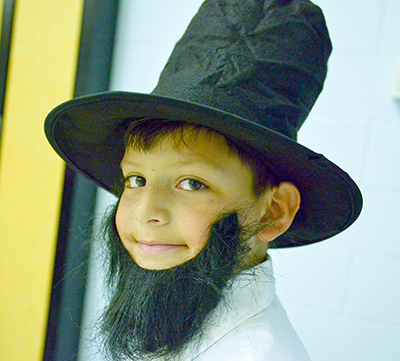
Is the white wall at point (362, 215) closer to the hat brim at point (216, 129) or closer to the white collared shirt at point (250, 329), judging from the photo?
the hat brim at point (216, 129)

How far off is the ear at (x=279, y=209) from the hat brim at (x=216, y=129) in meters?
0.02

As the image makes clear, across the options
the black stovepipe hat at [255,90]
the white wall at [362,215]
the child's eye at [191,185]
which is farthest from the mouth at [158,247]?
the white wall at [362,215]

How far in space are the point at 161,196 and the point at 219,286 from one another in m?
0.19

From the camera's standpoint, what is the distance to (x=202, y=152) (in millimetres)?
734

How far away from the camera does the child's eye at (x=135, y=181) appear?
2.82 feet

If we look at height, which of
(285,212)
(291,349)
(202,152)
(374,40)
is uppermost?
(374,40)

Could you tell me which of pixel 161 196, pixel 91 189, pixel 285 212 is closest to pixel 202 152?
pixel 161 196

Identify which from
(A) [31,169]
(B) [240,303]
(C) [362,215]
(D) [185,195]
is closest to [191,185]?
(D) [185,195]

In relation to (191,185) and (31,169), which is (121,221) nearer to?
(191,185)

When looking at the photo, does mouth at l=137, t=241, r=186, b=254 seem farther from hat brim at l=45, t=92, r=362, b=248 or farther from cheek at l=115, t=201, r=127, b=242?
hat brim at l=45, t=92, r=362, b=248

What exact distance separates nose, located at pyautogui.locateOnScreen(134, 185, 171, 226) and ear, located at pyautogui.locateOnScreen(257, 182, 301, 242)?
193 millimetres

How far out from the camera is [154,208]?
2.39ft

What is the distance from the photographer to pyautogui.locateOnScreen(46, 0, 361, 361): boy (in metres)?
0.70

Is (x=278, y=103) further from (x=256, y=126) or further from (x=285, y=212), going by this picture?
(x=285, y=212)
